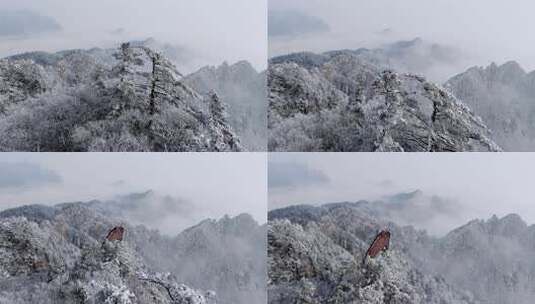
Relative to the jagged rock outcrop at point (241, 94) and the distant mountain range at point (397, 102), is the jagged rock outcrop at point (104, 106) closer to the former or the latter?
the jagged rock outcrop at point (241, 94)

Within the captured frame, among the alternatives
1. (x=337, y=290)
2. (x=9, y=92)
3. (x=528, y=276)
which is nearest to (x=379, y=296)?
(x=337, y=290)

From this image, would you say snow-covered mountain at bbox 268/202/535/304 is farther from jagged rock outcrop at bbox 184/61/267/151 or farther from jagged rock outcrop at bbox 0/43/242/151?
jagged rock outcrop at bbox 0/43/242/151

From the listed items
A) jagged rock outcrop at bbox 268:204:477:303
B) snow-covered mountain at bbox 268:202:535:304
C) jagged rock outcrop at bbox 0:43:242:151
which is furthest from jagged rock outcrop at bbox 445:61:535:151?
jagged rock outcrop at bbox 0:43:242:151

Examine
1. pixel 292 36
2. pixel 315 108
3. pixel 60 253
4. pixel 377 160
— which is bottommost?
pixel 60 253

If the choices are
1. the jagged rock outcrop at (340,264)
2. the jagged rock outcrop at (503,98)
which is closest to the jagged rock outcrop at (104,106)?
the jagged rock outcrop at (340,264)

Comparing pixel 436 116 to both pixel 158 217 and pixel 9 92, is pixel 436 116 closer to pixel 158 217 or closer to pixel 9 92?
pixel 158 217

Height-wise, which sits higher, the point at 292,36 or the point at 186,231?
the point at 292,36
